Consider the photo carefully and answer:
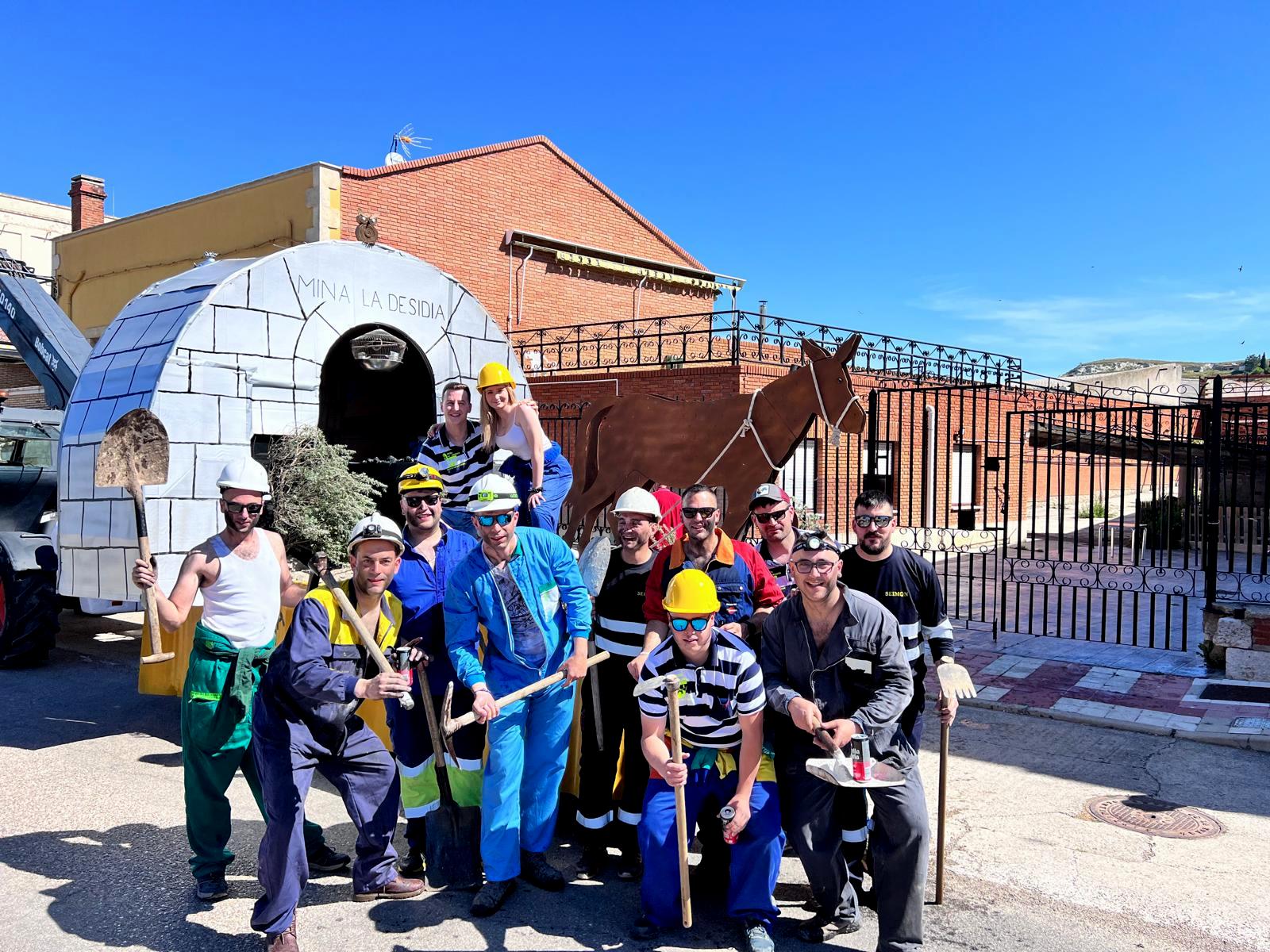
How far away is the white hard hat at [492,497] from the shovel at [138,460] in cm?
148

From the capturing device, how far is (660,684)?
11.4 ft

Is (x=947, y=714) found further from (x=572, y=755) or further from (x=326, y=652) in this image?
(x=326, y=652)

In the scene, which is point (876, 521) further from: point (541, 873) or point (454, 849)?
point (454, 849)

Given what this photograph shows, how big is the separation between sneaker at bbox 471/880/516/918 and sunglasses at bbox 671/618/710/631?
135 centimetres

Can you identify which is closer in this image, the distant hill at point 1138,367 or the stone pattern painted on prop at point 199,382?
the stone pattern painted on prop at point 199,382

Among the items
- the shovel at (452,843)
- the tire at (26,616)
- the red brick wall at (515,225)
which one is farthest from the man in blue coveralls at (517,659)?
the red brick wall at (515,225)

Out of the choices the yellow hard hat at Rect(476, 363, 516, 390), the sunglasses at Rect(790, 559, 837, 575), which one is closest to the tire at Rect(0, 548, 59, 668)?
the yellow hard hat at Rect(476, 363, 516, 390)

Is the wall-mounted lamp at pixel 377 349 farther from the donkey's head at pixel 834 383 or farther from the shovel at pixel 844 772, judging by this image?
the shovel at pixel 844 772

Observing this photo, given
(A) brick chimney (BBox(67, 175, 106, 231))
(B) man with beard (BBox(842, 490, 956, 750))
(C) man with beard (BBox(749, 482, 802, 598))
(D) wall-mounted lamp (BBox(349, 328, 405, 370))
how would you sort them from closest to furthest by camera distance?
(B) man with beard (BBox(842, 490, 956, 750)) < (C) man with beard (BBox(749, 482, 802, 598)) < (D) wall-mounted lamp (BBox(349, 328, 405, 370)) < (A) brick chimney (BBox(67, 175, 106, 231))

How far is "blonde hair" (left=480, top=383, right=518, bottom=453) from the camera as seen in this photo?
218 inches

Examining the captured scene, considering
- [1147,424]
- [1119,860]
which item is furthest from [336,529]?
[1147,424]

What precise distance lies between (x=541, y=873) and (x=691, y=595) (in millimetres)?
1493

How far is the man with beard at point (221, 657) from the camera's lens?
3852mm

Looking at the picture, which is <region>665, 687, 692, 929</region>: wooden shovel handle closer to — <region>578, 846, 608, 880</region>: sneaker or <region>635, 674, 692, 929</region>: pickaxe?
<region>635, 674, 692, 929</region>: pickaxe
